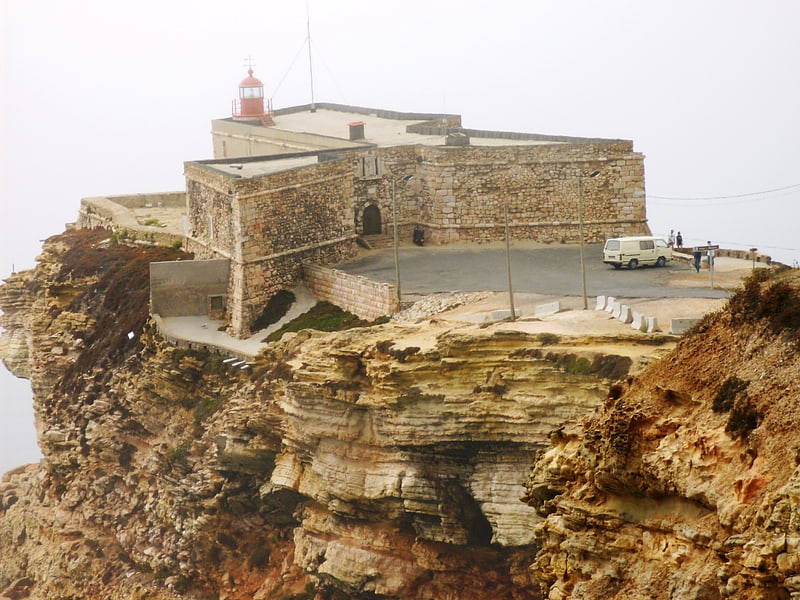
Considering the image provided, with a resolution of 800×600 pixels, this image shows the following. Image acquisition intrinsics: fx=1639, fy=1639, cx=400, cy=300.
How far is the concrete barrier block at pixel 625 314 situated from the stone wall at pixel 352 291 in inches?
330

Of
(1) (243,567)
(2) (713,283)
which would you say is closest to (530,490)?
(2) (713,283)

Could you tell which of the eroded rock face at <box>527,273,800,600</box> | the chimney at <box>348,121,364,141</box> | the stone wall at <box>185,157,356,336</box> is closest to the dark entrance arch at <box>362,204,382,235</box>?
the stone wall at <box>185,157,356,336</box>

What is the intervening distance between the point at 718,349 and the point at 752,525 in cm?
384

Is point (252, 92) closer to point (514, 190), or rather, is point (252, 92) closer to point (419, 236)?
point (419, 236)

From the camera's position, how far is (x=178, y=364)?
1769 inches

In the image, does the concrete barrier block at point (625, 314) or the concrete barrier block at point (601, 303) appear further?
the concrete barrier block at point (601, 303)

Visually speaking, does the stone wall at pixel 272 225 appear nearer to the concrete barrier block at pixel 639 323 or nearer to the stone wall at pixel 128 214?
the stone wall at pixel 128 214

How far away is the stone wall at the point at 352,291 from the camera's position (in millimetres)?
41969

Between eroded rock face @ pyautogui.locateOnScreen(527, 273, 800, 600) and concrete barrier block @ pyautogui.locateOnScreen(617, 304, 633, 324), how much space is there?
478 inches

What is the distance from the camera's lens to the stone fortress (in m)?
45.4

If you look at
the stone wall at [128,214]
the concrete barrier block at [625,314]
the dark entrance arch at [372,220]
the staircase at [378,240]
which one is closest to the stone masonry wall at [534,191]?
the staircase at [378,240]

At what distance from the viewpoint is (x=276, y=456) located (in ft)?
136

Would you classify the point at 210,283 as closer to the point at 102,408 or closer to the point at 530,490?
the point at 102,408

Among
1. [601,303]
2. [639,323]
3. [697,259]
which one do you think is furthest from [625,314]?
[697,259]
